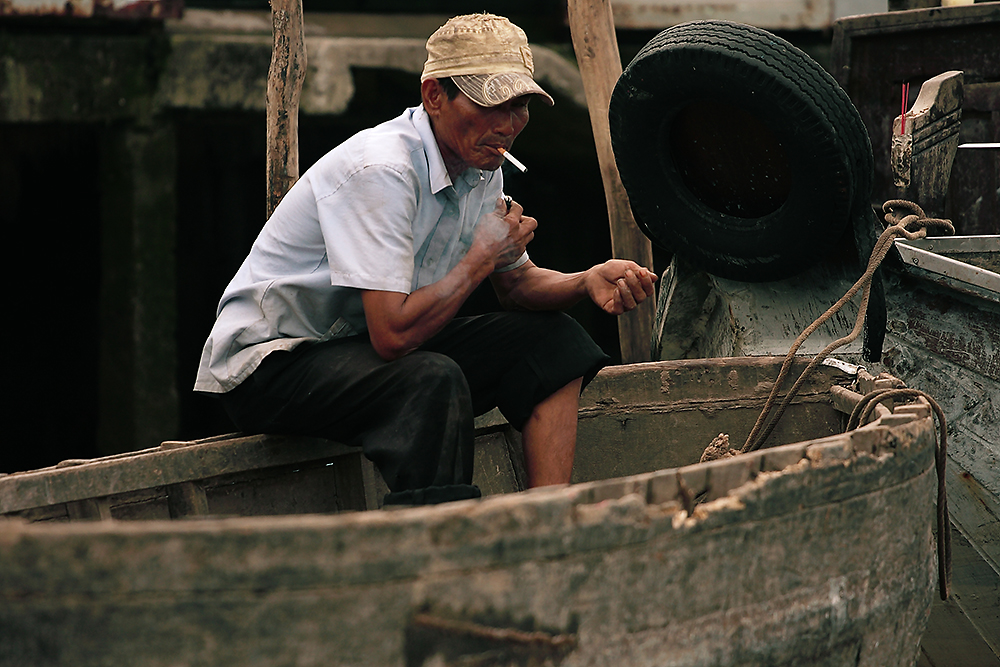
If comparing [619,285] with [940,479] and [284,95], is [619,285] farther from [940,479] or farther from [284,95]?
[284,95]

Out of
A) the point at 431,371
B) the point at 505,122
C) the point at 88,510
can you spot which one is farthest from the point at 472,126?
the point at 88,510

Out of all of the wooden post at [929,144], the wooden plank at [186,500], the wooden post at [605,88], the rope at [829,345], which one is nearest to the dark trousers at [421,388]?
the wooden plank at [186,500]

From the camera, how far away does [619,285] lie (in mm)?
2309

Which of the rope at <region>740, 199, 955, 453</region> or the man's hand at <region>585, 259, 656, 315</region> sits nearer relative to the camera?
the man's hand at <region>585, 259, 656, 315</region>

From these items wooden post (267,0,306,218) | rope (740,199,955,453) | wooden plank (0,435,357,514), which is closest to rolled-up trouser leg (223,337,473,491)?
wooden plank (0,435,357,514)

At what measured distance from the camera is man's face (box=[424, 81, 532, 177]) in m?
2.16

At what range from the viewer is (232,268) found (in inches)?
226

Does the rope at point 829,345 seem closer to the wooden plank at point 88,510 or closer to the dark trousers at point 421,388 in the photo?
the dark trousers at point 421,388

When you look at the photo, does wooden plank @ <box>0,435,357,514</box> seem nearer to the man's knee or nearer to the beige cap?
the man's knee

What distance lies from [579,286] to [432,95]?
54 centimetres

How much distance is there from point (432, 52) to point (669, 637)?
1245 mm

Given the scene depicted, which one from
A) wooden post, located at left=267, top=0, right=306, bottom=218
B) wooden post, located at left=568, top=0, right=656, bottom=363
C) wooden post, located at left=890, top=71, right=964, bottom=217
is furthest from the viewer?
wooden post, located at left=568, top=0, right=656, bottom=363

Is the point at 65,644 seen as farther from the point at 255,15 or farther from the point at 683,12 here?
the point at 683,12

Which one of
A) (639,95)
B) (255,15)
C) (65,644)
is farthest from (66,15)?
(65,644)
